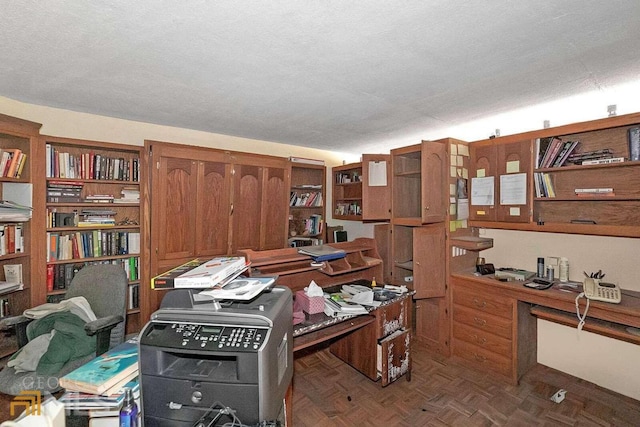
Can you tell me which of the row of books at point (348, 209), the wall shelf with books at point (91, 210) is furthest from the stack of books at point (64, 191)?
the row of books at point (348, 209)

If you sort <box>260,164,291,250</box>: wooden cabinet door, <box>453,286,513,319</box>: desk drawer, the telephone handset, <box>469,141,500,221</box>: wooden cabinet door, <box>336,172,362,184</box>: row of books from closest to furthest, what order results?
the telephone handset → <box>453,286,513,319</box>: desk drawer → <box>469,141,500,221</box>: wooden cabinet door → <box>260,164,291,250</box>: wooden cabinet door → <box>336,172,362,184</box>: row of books

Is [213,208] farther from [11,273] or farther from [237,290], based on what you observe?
[237,290]

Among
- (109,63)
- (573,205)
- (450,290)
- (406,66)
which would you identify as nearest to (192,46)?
(109,63)

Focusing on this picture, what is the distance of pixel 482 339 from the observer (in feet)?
8.86

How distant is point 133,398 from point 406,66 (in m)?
2.20

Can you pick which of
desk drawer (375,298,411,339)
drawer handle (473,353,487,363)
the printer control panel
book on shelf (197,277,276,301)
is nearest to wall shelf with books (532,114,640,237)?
drawer handle (473,353,487,363)

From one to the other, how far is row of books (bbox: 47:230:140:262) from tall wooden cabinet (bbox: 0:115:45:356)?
0.53 ft

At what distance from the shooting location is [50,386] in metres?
1.64

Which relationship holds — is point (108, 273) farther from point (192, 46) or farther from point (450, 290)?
point (450, 290)

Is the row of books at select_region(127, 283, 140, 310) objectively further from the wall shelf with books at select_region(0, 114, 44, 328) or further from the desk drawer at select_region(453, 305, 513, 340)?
the desk drawer at select_region(453, 305, 513, 340)

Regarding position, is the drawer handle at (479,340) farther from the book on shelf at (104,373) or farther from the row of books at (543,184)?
the book on shelf at (104,373)

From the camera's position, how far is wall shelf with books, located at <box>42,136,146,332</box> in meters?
2.59

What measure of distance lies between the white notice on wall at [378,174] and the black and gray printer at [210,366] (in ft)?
7.71

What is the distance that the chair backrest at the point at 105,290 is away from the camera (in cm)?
216
